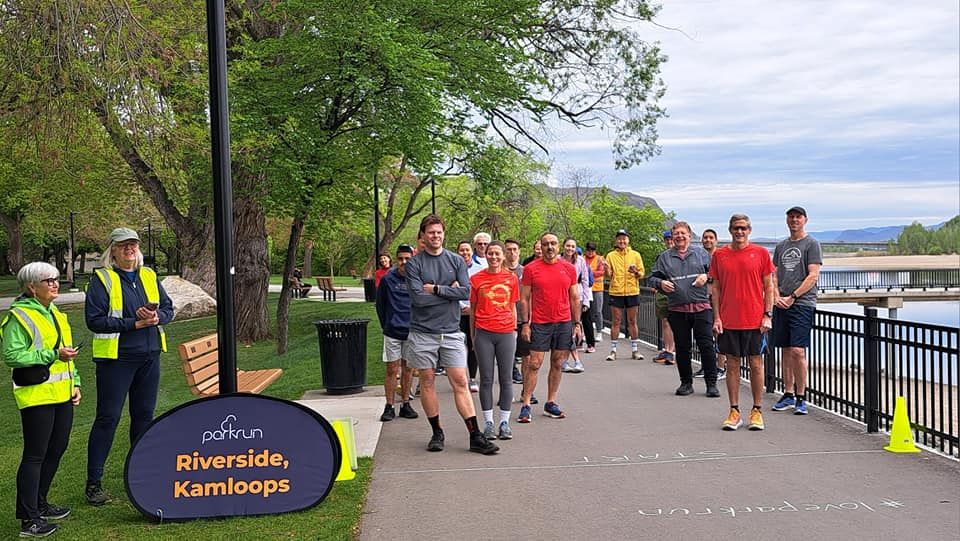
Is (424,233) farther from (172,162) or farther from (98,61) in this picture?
(172,162)

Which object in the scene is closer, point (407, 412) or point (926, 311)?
point (407, 412)

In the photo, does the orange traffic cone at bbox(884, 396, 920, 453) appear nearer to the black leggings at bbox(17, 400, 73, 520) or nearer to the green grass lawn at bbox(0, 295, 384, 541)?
the green grass lawn at bbox(0, 295, 384, 541)

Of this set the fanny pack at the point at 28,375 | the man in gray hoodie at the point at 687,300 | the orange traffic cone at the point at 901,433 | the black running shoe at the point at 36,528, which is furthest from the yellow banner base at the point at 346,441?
the man in gray hoodie at the point at 687,300

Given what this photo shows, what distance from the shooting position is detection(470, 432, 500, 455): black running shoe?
7984 millimetres

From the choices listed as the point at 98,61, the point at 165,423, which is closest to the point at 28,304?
the point at 165,423

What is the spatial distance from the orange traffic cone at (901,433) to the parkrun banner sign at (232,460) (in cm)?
481

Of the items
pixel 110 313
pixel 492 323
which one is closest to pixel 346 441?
pixel 492 323

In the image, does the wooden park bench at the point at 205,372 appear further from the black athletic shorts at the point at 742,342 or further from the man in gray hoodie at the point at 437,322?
the black athletic shorts at the point at 742,342

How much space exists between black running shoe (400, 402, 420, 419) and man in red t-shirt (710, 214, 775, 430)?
3.32m

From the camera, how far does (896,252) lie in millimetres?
171875

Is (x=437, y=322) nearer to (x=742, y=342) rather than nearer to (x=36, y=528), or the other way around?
(x=742, y=342)

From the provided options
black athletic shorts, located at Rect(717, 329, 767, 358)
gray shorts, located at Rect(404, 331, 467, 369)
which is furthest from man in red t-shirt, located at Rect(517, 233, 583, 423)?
black athletic shorts, located at Rect(717, 329, 767, 358)

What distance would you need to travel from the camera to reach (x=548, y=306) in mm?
9461

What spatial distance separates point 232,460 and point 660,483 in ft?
10.3
